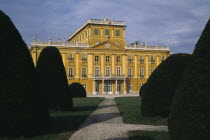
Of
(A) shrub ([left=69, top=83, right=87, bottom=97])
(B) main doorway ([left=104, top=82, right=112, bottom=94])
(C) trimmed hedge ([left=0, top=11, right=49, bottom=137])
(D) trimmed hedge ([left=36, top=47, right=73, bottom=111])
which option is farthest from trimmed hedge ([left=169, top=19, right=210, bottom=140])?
(B) main doorway ([left=104, top=82, right=112, bottom=94])

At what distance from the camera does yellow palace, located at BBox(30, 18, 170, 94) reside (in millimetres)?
50144

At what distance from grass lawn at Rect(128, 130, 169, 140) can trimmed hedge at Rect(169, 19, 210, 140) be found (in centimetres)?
245

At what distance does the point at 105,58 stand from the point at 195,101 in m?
47.7

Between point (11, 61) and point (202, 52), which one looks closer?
point (202, 52)

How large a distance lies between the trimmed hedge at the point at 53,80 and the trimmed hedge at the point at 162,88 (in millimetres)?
4751

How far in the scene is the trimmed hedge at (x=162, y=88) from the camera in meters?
10.9

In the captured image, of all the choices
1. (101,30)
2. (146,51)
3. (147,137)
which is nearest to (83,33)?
(101,30)

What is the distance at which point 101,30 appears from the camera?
52344 millimetres

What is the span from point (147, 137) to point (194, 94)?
3342 millimetres

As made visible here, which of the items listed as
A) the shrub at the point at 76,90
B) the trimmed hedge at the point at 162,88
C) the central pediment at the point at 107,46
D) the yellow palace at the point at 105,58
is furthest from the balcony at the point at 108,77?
the trimmed hedge at the point at 162,88

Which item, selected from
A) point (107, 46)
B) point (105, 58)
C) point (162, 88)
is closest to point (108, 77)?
point (105, 58)

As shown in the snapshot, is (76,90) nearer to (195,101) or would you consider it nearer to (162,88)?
(162,88)

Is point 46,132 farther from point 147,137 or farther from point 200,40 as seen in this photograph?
point 200,40

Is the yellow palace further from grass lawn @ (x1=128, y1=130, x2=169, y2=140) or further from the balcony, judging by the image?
grass lawn @ (x1=128, y1=130, x2=169, y2=140)
